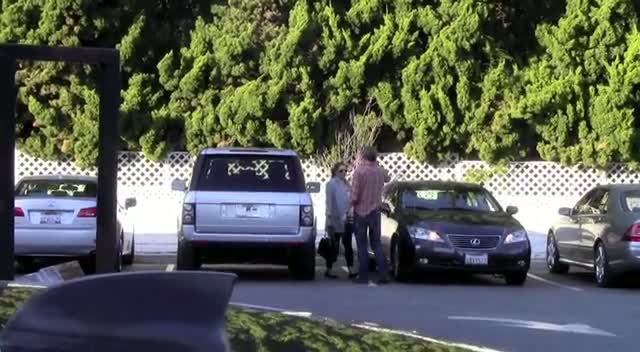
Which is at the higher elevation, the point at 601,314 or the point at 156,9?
the point at 156,9

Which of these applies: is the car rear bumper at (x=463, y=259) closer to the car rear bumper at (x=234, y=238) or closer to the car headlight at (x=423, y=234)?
the car headlight at (x=423, y=234)

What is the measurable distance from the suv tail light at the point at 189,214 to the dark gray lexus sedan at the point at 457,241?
2828mm

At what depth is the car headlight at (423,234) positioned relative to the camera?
13969 millimetres

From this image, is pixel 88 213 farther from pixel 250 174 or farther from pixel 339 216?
pixel 339 216

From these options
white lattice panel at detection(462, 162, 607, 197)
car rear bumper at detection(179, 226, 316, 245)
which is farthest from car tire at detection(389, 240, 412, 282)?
white lattice panel at detection(462, 162, 607, 197)

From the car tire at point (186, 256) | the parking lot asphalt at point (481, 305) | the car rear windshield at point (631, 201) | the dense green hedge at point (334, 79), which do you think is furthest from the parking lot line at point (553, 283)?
the dense green hedge at point (334, 79)

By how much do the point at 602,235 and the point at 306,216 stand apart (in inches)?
158

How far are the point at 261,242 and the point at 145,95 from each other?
27.9 feet

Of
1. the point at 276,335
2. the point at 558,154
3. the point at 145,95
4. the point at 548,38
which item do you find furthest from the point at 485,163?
the point at 276,335

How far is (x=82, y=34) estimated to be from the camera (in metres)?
21.3

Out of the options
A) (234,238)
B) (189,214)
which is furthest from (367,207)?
(189,214)

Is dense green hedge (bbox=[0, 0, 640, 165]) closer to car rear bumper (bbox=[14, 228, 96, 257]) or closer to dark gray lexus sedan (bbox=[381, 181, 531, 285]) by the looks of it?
dark gray lexus sedan (bbox=[381, 181, 531, 285])

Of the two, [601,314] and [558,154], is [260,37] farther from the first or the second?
[601,314]

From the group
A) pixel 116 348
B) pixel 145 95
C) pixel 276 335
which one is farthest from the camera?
pixel 145 95
